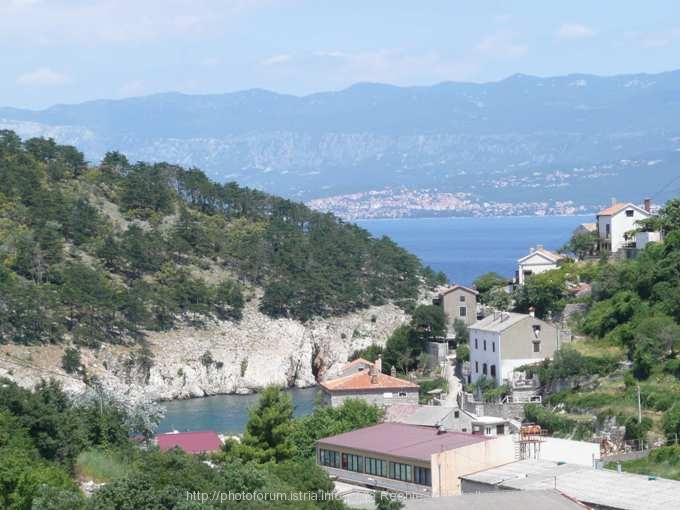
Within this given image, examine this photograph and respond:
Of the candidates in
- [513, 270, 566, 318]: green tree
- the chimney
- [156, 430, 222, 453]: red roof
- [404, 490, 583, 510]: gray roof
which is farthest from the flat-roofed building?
[513, 270, 566, 318]: green tree

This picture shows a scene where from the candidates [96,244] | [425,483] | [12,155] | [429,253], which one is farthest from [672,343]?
[429,253]

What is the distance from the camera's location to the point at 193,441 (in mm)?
38844

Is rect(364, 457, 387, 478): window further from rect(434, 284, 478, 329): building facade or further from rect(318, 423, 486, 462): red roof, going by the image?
rect(434, 284, 478, 329): building facade

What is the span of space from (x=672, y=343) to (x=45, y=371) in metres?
29.1

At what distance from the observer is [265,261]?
80.9 metres

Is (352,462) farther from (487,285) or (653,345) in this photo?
(487,285)

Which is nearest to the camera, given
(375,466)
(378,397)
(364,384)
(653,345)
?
(375,466)

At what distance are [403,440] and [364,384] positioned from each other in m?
17.1

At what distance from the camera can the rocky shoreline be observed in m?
61.8

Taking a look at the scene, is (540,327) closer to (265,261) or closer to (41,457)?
(41,457)

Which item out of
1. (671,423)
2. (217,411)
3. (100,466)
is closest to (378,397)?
(217,411)

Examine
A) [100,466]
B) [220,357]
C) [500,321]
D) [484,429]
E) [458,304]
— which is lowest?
[220,357]

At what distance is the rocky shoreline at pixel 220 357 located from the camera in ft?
203

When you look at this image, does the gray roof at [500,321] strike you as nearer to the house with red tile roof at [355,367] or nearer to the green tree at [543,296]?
the green tree at [543,296]
